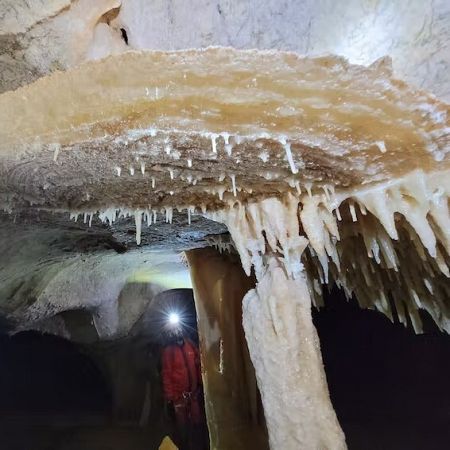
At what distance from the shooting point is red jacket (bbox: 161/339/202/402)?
7.13m

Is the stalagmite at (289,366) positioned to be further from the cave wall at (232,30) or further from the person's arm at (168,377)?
the person's arm at (168,377)

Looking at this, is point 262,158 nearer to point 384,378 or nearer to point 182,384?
point 182,384

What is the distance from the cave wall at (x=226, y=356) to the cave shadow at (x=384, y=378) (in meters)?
3.12

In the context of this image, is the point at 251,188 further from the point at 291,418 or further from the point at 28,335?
the point at 28,335

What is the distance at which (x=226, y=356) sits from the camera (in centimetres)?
403

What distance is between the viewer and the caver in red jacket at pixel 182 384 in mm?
7141

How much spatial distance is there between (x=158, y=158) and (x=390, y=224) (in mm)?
1307

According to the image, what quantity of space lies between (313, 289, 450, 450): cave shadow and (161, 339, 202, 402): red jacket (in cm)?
284

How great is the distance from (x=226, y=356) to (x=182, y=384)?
3567mm

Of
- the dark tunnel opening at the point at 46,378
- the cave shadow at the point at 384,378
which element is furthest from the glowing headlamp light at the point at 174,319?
the cave shadow at the point at 384,378

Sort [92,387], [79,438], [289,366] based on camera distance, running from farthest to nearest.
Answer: [92,387] < [79,438] < [289,366]

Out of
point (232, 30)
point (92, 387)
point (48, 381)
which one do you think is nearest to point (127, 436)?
point (92, 387)

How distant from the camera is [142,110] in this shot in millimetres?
1602

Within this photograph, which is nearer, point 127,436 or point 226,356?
point 226,356
